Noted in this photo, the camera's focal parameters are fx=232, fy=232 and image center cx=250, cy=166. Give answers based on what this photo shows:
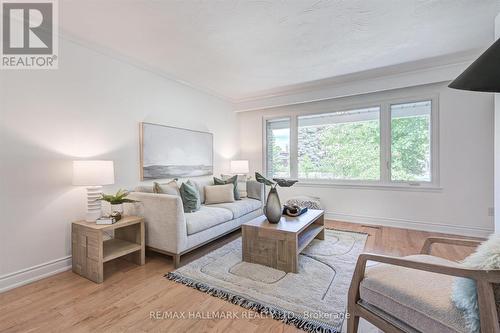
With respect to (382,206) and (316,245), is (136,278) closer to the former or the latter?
(316,245)

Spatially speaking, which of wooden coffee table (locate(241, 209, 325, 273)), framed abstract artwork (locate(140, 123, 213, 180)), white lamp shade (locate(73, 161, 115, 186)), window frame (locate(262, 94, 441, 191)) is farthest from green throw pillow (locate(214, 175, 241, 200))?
white lamp shade (locate(73, 161, 115, 186))

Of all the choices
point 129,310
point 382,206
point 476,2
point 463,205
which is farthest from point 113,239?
point 463,205

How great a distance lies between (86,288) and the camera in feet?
6.60

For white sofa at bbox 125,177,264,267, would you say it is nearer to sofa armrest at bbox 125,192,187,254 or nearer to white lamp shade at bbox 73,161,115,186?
sofa armrest at bbox 125,192,187,254

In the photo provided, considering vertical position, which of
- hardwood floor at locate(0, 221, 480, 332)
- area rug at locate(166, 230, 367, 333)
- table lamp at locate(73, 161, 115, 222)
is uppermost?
table lamp at locate(73, 161, 115, 222)

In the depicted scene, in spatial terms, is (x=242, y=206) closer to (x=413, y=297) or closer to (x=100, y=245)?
(x=100, y=245)

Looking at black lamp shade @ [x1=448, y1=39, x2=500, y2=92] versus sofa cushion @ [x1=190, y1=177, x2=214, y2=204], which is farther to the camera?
sofa cushion @ [x1=190, y1=177, x2=214, y2=204]

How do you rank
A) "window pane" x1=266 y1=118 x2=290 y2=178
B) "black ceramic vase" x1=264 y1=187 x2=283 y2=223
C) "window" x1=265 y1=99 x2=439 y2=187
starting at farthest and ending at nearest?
"window pane" x1=266 y1=118 x2=290 y2=178
"window" x1=265 y1=99 x2=439 y2=187
"black ceramic vase" x1=264 y1=187 x2=283 y2=223

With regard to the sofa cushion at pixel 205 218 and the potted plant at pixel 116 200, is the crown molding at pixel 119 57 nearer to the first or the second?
the potted plant at pixel 116 200

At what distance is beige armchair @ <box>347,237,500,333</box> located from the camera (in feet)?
3.02

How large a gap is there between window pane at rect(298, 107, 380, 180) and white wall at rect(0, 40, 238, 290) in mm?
2987

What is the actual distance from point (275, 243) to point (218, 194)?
1506 mm

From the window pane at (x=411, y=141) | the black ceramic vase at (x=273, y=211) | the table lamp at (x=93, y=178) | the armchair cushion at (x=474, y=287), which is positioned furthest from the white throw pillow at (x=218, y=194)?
the armchair cushion at (x=474, y=287)

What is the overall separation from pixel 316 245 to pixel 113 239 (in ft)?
7.94
